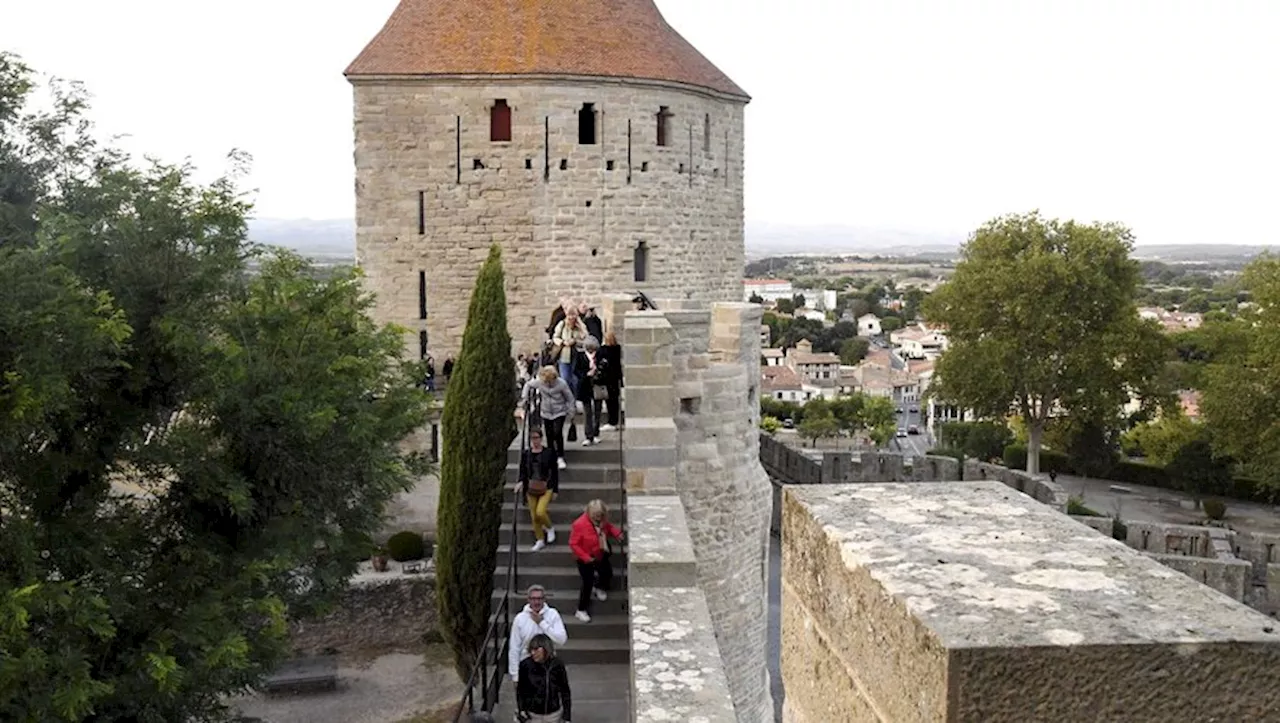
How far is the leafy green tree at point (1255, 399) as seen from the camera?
30.6 metres

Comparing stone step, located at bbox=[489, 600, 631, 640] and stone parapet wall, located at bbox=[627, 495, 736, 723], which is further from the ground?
stone parapet wall, located at bbox=[627, 495, 736, 723]

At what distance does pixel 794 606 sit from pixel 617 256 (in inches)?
873

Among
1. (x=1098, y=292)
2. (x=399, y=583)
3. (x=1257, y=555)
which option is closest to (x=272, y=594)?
(x=399, y=583)

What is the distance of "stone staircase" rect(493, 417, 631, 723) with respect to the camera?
802cm

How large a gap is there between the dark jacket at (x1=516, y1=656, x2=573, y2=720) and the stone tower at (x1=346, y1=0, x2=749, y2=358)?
17.2m

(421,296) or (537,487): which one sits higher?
(421,296)

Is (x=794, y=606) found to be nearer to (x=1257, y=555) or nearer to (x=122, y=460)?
(x=122, y=460)

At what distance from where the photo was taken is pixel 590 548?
8531 mm

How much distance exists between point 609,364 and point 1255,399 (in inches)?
1072

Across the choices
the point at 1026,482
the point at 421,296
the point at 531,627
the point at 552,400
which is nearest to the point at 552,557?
the point at 552,400

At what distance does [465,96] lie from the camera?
2352 centimetres

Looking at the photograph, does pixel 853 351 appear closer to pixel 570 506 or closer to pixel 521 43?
pixel 521 43

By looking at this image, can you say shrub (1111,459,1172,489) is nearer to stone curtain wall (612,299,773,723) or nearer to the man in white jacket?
stone curtain wall (612,299,773,723)

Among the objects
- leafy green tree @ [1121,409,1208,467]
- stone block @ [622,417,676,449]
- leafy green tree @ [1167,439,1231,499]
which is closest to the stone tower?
stone block @ [622,417,676,449]
